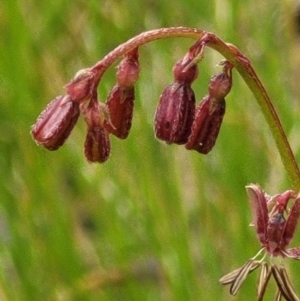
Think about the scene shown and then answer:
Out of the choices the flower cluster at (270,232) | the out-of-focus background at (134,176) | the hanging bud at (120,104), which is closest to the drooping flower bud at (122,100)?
the hanging bud at (120,104)

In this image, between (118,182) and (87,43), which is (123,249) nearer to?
(118,182)

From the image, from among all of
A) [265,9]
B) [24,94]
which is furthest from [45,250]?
[265,9]

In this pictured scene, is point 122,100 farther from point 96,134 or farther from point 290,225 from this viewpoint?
point 290,225

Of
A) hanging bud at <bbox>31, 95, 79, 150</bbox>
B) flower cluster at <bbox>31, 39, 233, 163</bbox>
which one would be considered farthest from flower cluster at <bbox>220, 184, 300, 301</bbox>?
hanging bud at <bbox>31, 95, 79, 150</bbox>

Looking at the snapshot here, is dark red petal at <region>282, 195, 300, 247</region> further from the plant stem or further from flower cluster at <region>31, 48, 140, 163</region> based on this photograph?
flower cluster at <region>31, 48, 140, 163</region>

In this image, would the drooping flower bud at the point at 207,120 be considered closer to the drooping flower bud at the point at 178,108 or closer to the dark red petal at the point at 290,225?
the drooping flower bud at the point at 178,108
